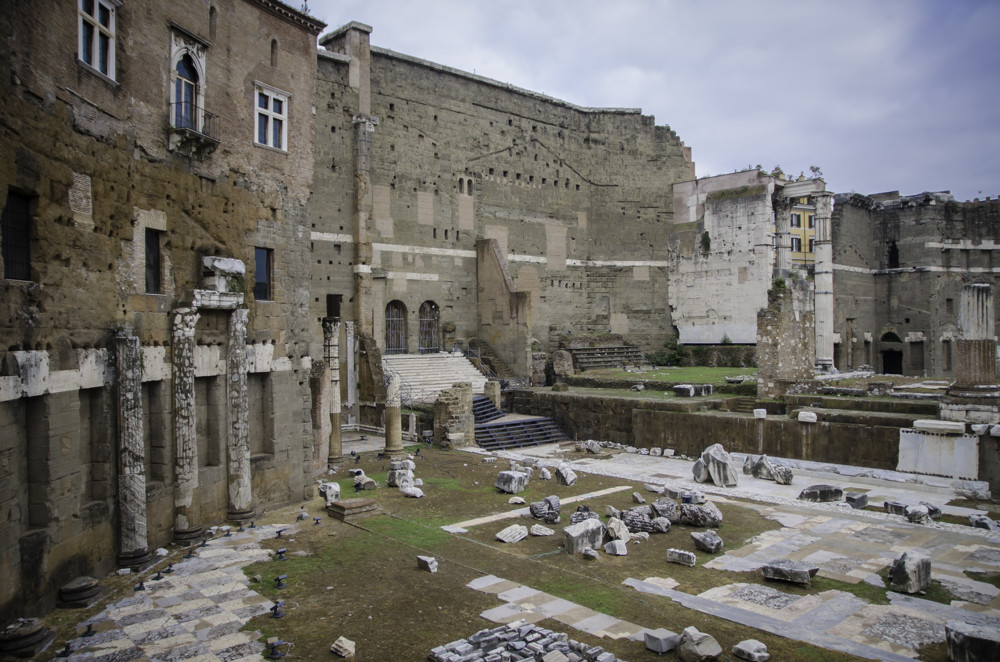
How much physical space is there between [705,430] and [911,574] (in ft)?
32.3

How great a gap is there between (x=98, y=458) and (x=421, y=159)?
70.6 ft

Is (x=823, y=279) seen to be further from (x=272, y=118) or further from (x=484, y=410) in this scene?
(x=272, y=118)

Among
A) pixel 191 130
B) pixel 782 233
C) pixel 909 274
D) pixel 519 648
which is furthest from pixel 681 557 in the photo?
pixel 909 274

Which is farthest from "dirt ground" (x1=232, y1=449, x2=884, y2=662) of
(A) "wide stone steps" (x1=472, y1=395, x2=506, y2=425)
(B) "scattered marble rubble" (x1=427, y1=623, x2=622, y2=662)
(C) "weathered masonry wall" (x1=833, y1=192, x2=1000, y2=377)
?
(C) "weathered masonry wall" (x1=833, y1=192, x2=1000, y2=377)

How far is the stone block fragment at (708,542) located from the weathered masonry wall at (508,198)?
17433 mm

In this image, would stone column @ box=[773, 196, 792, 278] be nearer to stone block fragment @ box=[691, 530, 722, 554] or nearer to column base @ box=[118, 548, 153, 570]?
stone block fragment @ box=[691, 530, 722, 554]

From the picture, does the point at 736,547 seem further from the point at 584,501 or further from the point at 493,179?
the point at 493,179

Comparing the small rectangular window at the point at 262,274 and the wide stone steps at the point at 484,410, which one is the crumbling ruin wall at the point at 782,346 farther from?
the small rectangular window at the point at 262,274

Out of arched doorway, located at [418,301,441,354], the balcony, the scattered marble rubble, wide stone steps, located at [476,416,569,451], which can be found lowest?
wide stone steps, located at [476,416,569,451]

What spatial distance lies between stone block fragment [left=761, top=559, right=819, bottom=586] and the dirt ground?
16 centimetres

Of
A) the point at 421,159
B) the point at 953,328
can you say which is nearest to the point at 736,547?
the point at 421,159

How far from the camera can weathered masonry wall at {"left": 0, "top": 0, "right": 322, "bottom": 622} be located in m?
7.12

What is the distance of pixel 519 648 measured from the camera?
6.07 meters

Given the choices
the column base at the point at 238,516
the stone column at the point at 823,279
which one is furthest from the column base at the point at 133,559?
the stone column at the point at 823,279
